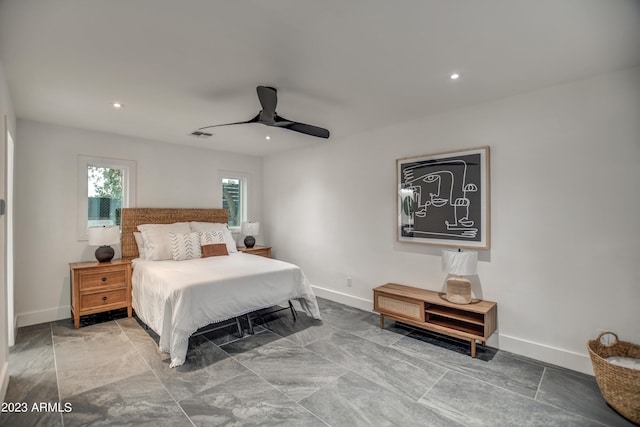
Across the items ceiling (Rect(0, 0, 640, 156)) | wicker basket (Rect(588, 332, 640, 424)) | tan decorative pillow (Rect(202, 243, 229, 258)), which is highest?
ceiling (Rect(0, 0, 640, 156))

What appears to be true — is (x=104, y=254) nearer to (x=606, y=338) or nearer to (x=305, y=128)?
(x=305, y=128)

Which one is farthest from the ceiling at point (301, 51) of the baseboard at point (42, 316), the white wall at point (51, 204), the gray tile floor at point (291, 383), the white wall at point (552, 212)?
the gray tile floor at point (291, 383)

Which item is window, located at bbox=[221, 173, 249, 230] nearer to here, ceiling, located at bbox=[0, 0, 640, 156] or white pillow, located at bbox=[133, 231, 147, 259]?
white pillow, located at bbox=[133, 231, 147, 259]

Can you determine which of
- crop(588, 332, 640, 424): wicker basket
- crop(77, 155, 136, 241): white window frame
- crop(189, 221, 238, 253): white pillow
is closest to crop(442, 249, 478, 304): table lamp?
crop(588, 332, 640, 424): wicker basket

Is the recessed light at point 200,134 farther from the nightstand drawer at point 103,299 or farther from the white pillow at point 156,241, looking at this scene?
the nightstand drawer at point 103,299

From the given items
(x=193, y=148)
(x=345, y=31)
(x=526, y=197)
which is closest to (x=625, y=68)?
(x=526, y=197)

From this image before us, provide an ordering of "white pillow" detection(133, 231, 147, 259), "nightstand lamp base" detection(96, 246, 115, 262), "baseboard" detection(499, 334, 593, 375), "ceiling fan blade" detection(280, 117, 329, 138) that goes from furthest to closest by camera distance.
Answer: "white pillow" detection(133, 231, 147, 259), "nightstand lamp base" detection(96, 246, 115, 262), "ceiling fan blade" detection(280, 117, 329, 138), "baseboard" detection(499, 334, 593, 375)

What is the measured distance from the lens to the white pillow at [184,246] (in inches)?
160

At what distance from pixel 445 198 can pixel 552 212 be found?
3.10 ft

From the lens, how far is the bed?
2745 mm

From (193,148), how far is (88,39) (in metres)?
3.12

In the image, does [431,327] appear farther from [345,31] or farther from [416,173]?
[345,31]

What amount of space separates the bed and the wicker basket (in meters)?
2.56

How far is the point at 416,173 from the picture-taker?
11.7 feet
